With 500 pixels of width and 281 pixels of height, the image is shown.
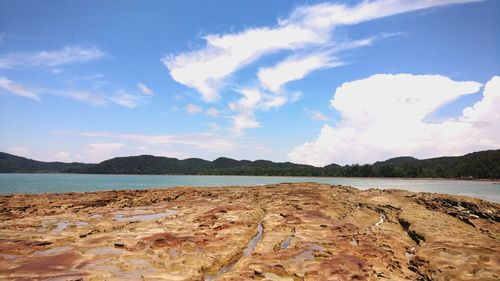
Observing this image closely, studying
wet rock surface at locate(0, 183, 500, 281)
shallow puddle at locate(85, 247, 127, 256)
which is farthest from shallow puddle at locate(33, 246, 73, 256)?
shallow puddle at locate(85, 247, 127, 256)

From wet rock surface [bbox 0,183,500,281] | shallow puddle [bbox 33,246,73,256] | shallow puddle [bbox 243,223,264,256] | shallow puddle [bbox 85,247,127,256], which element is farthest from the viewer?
shallow puddle [bbox 243,223,264,256]

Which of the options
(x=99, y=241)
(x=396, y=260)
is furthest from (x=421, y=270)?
(x=99, y=241)

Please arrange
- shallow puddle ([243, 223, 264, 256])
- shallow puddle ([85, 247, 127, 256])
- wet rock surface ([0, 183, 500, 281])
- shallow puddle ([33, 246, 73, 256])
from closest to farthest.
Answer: wet rock surface ([0, 183, 500, 281])
shallow puddle ([33, 246, 73, 256])
shallow puddle ([85, 247, 127, 256])
shallow puddle ([243, 223, 264, 256])

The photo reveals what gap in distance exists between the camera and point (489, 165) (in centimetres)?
16100

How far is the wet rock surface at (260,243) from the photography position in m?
12.0

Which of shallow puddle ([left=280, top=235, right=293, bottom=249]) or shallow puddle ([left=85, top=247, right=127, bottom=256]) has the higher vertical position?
shallow puddle ([left=280, top=235, right=293, bottom=249])

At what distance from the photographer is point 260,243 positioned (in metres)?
16.3

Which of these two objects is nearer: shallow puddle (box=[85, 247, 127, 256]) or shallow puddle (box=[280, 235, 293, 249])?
shallow puddle (box=[85, 247, 127, 256])

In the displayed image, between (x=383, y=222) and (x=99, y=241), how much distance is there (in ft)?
57.0

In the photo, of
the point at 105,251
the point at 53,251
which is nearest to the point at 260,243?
the point at 105,251

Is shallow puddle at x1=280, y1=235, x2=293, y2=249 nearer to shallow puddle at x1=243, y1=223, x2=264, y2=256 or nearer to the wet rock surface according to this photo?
the wet rock surface

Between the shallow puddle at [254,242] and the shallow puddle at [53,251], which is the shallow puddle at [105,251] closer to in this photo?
the shallow puddle at [53,251]

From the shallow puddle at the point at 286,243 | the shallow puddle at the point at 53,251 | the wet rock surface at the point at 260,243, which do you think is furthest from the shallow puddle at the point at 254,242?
the shallow puddle at the point at 53,251

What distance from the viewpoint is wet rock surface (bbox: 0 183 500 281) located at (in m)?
12.0
